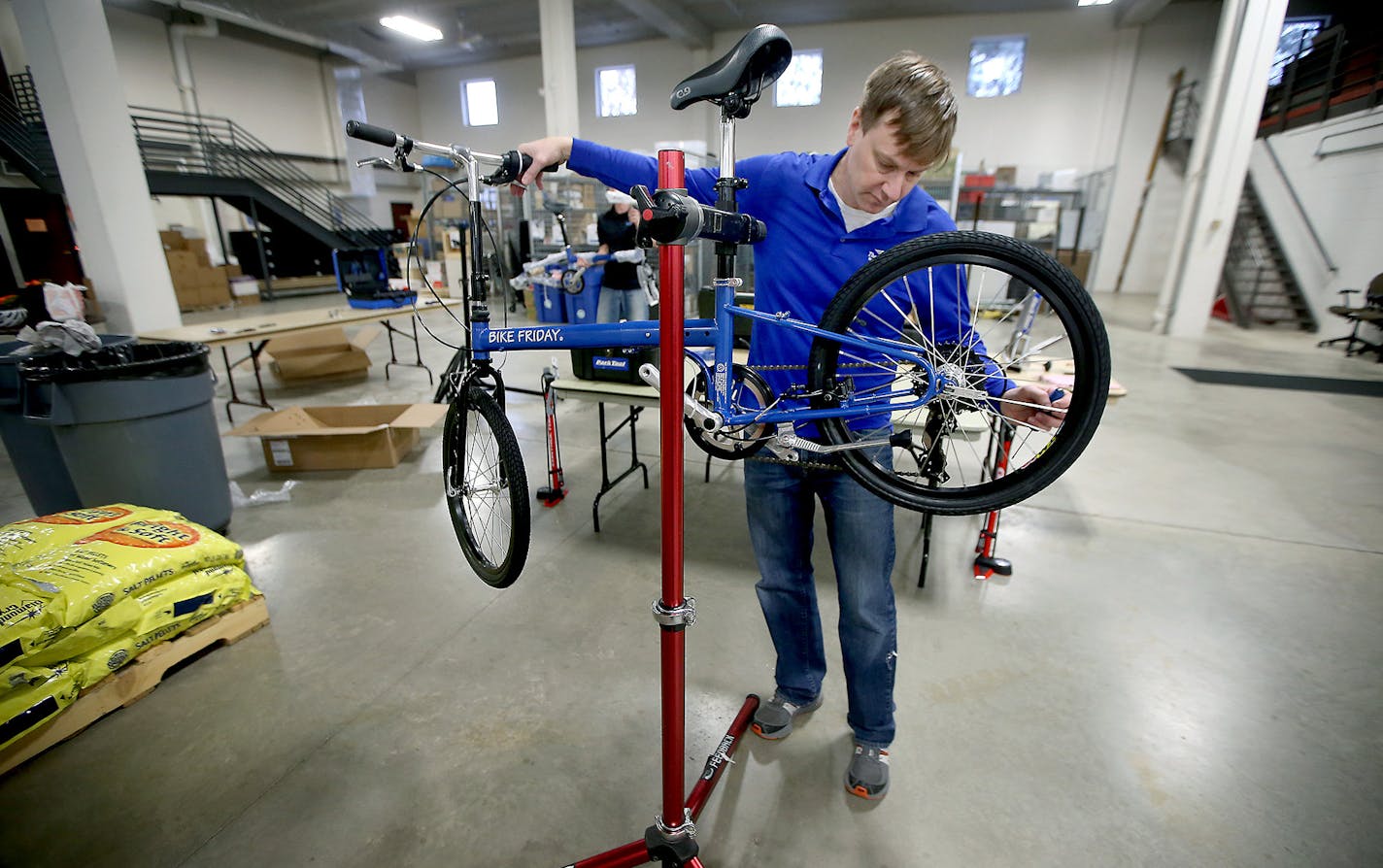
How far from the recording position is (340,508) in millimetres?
2883

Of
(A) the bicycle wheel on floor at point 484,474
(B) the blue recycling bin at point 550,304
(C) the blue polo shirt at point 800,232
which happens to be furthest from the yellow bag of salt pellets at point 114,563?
(B) the blue recycling bin at point 550,304

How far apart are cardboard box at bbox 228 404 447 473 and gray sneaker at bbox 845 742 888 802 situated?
274 centimetres

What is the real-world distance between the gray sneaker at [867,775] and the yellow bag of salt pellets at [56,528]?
2.28m

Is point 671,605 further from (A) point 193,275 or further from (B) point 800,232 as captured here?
(A) point 193,275

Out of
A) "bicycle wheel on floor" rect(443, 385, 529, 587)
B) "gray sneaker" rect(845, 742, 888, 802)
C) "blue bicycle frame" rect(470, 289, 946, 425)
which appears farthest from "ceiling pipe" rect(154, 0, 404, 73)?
"gray sneaker" rect(845, 742, 888, 802)

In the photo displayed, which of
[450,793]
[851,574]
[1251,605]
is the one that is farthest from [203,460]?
[1251,605]

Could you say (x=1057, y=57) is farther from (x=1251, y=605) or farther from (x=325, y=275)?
(x=325, y=275)

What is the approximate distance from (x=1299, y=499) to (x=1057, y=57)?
9.93 m

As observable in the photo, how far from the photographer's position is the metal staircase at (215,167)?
7266 mm

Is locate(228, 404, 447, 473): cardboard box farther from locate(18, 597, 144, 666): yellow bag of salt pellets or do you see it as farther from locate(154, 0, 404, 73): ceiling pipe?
locate(154, 0, 404, 73): ceiling pipe

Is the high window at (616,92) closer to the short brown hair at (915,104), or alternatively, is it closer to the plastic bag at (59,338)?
the plastic bag at (59,338)

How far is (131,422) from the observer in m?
2.12

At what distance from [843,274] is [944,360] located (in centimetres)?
26

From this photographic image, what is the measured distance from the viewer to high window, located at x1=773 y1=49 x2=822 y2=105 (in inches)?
426
